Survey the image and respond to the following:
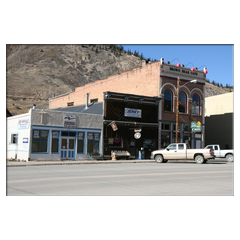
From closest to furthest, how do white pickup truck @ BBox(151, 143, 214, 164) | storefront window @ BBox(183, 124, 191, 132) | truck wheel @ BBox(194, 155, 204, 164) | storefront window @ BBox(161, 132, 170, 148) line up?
white pickup truck @ BBox(151, 143, 214, 164) < truck wheel @ BBox(194, 155, 204, 164) < storefront window @ BBox(161, 132, 170, 148) < storefront window @ BBox(183, 124, 191, 132)

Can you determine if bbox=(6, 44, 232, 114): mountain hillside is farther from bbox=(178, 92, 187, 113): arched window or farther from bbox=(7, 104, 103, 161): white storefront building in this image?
bbox=(7, 104, 103, 161): white storefront building

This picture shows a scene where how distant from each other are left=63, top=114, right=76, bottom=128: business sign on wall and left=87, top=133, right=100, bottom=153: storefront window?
221 cm

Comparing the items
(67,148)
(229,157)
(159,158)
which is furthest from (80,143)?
(229,157)

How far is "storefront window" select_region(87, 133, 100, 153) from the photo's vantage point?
2989 centimetres

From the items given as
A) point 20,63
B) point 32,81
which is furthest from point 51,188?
point 20,63

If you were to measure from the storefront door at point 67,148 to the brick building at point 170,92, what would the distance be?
1052 centimetres

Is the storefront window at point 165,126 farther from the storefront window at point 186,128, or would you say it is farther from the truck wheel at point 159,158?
the truck wheel at point 159,158

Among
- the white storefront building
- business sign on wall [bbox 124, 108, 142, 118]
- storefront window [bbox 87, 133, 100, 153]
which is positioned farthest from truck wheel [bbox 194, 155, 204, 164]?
storefront window [bbox 87, 133, 100, 153]

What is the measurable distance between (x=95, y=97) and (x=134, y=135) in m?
13.7

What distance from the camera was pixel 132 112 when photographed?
32531 millimetres

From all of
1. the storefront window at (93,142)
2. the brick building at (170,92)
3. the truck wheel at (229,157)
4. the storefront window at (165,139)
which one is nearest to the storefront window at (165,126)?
the brick building at (170,92)

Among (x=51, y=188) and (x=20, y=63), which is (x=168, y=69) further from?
(x=20, y=63)

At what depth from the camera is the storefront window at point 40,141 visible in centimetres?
2655

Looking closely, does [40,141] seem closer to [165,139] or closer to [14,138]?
[14,138]
